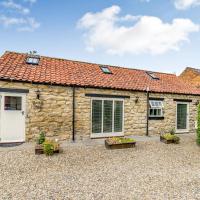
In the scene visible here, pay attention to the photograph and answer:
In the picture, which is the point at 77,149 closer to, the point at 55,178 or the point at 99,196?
the point at 55,178

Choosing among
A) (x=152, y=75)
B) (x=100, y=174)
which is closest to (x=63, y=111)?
(x=100, y=174)

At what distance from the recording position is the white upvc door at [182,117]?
565 inches

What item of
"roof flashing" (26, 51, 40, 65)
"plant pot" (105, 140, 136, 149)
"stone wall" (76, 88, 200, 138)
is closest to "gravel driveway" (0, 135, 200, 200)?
"plant pot" (105, 140, 136, 149)

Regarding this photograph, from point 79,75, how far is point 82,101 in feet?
6.72

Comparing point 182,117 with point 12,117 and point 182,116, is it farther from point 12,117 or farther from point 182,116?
point 12,117

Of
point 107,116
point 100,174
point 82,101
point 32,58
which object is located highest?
point 32,58

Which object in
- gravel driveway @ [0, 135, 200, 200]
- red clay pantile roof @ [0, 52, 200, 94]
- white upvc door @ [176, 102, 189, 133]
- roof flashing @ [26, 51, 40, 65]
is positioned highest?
roof flashing @ [26, 51, 40, 65]

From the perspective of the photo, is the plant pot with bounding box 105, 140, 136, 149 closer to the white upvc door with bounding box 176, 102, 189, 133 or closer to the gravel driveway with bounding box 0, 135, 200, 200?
the gravel driveway with bounding box 0, 135, 200, 200

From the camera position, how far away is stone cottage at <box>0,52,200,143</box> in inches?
392

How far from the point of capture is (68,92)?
10.9 meters

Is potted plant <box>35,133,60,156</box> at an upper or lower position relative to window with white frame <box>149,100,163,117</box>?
lower

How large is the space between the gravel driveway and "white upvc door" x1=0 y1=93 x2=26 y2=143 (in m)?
1.28

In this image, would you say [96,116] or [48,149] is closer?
[48,149]

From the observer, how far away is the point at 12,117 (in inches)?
386
